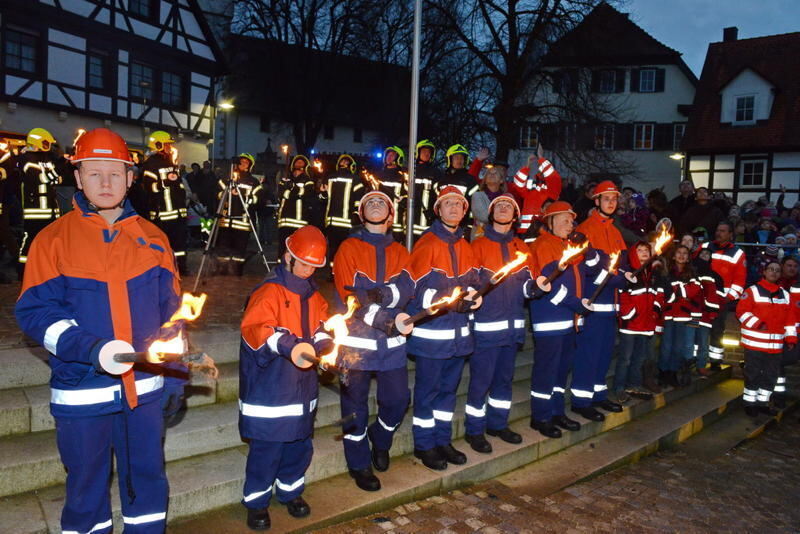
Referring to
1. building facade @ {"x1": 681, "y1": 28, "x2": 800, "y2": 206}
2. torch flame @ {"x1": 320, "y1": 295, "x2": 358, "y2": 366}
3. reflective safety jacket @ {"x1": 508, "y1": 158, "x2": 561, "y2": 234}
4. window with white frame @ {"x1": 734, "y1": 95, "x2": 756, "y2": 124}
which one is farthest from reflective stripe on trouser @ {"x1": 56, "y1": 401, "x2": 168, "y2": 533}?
window with white frame @ {"x1": 734, "y1": 95, "x2": 756, "y2": 124}

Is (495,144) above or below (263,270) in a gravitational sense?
above

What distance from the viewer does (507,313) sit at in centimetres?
576

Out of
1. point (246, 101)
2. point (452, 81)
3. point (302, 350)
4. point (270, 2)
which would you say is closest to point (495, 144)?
point (452, 81)

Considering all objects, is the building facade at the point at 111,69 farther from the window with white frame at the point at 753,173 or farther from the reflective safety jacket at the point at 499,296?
the window with white frame at the point at 753,173

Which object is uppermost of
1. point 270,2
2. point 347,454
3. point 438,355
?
point 270,2

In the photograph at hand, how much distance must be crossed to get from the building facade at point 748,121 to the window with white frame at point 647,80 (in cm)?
496

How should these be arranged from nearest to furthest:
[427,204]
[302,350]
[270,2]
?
[302,350]
[427,204]
[270,2]

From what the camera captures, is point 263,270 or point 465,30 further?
point 465,30

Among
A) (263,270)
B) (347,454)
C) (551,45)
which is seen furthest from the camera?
(551,45)

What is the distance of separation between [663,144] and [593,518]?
112ft

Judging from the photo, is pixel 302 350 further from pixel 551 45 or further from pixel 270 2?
pixel 270 2

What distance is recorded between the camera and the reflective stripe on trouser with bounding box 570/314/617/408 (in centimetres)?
689

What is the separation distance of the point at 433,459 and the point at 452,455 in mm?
211

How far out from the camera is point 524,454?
6.04 metres
